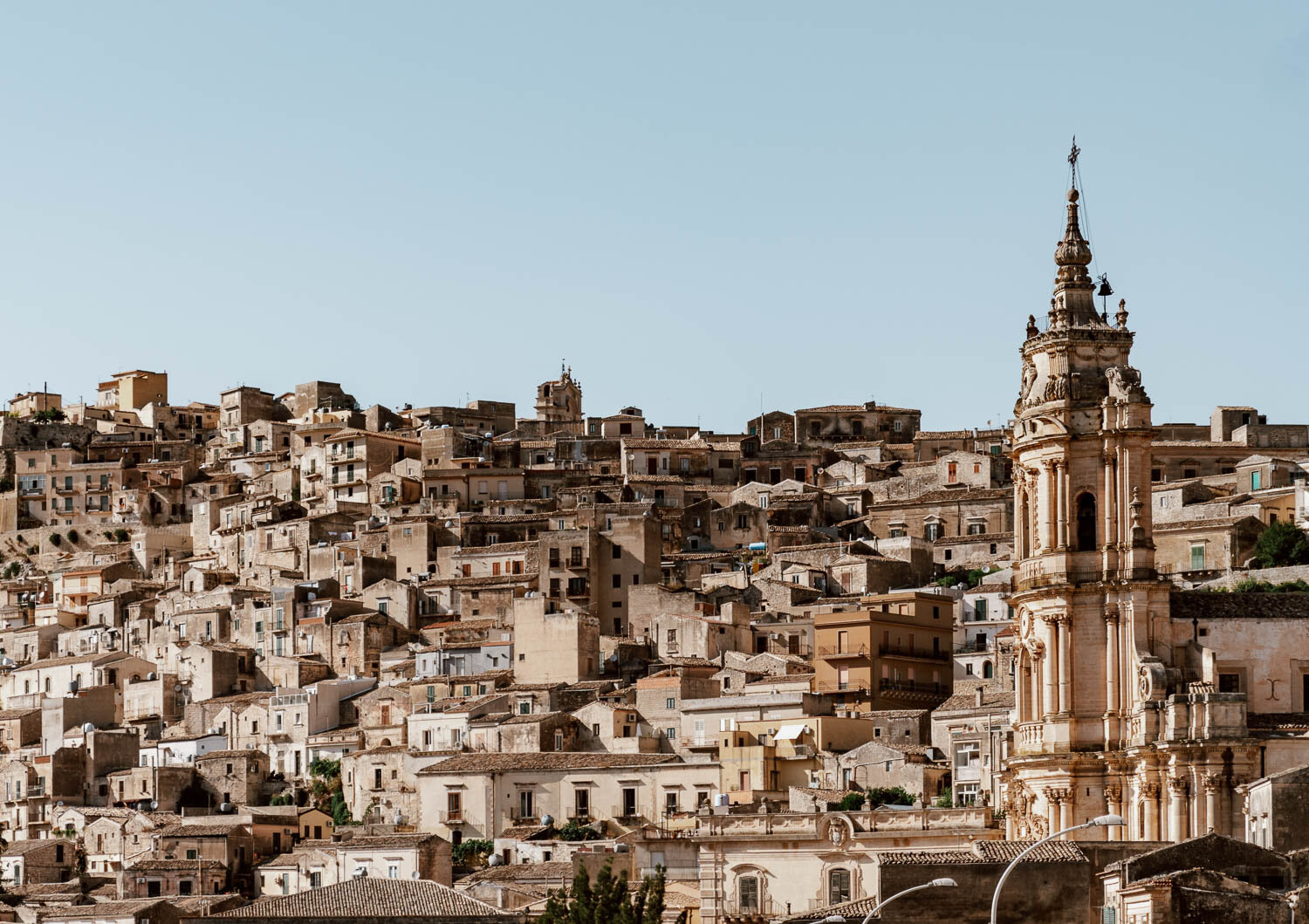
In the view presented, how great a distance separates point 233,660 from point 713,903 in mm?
44616

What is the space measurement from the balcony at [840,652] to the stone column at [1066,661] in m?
26.5

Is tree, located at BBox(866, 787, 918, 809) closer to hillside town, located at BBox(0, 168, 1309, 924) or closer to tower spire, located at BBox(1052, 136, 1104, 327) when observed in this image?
hillside town, located at BBox(0, 168, 1309, 924)

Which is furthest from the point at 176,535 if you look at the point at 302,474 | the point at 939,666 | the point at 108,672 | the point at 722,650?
the point at 939,666

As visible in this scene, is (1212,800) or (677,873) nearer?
(1212,800)

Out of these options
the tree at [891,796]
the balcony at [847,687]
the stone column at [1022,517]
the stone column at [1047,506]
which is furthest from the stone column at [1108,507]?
the balcony at [847,687]

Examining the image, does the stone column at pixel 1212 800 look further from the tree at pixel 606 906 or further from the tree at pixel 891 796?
the tree at pixel 891 796

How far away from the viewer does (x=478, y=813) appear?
8494 cm

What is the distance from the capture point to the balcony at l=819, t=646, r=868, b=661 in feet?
292

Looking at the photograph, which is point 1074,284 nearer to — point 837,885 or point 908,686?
point 837,885

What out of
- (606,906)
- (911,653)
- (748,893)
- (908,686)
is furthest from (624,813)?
(606,906)

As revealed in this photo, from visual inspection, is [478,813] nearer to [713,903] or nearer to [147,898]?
[147,898]

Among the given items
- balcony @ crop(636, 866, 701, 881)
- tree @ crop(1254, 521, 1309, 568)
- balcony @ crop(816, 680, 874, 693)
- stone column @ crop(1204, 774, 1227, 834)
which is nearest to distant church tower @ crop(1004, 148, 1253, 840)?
stone column @ crop(1204, 774, 1227, 834)

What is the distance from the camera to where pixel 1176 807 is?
2328 inches

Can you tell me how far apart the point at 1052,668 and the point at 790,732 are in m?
22.5
